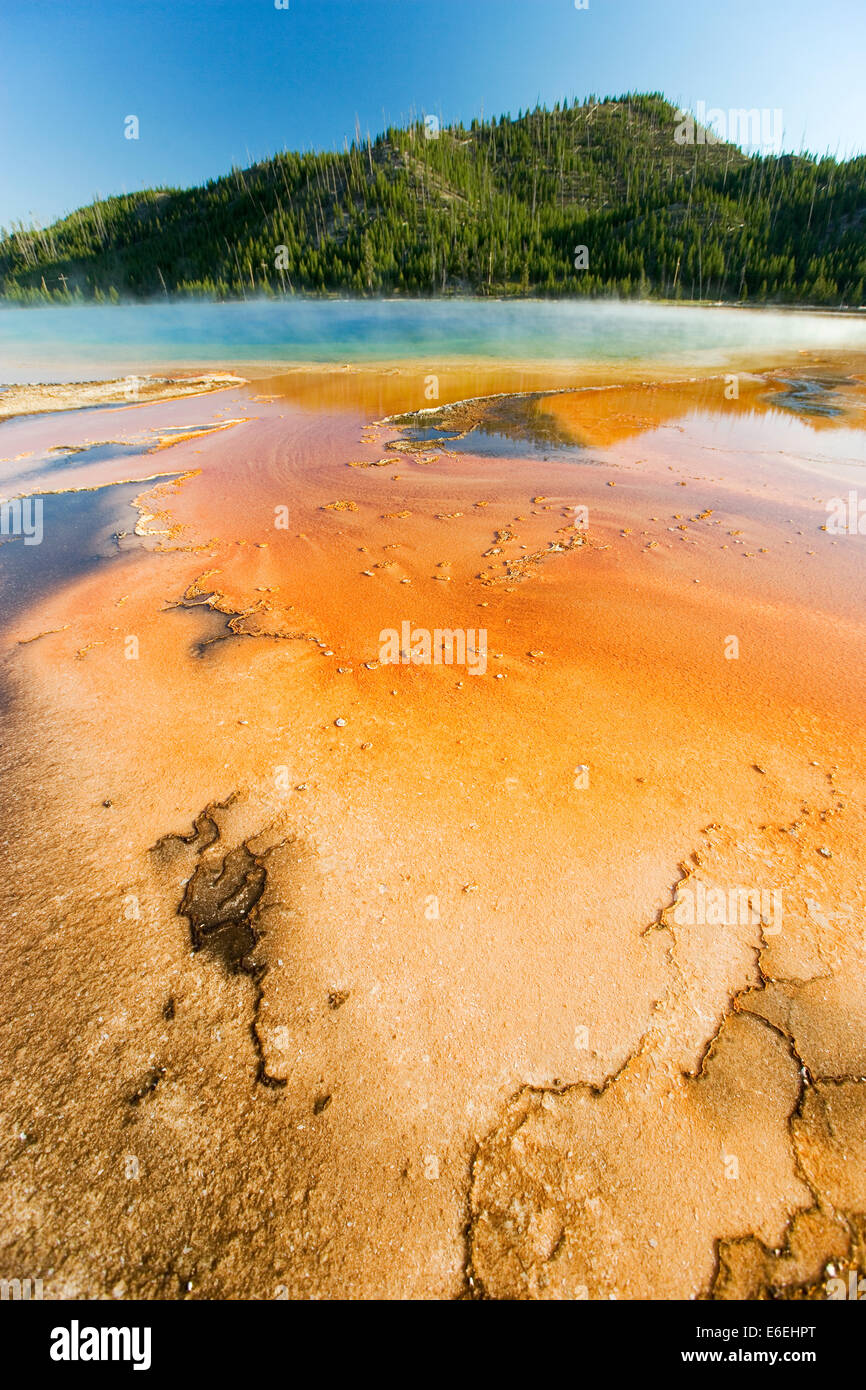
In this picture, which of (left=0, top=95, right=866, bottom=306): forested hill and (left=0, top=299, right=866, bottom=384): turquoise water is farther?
(left=0, top=95, right=866, bottom=306): forested hill

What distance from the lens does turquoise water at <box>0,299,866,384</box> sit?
25.8m

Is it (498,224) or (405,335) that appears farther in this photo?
(498,224)

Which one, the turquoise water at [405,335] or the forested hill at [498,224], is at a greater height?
the forested hill at [498,224]

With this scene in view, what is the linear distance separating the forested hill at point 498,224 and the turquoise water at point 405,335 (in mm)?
10876

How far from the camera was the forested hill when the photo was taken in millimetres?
55469

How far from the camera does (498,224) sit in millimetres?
65438

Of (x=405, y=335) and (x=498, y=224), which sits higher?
(x=498, y=224)

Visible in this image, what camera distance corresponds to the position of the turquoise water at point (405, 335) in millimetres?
25812

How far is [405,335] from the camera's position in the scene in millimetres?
33469

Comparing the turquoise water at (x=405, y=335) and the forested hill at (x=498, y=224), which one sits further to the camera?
the forested hill at (x=498, y=224)

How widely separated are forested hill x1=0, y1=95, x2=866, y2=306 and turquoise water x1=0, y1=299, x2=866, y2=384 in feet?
35.7

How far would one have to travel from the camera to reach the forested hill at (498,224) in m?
55.5

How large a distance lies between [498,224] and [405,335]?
155ft

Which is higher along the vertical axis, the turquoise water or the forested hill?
the forested hill
